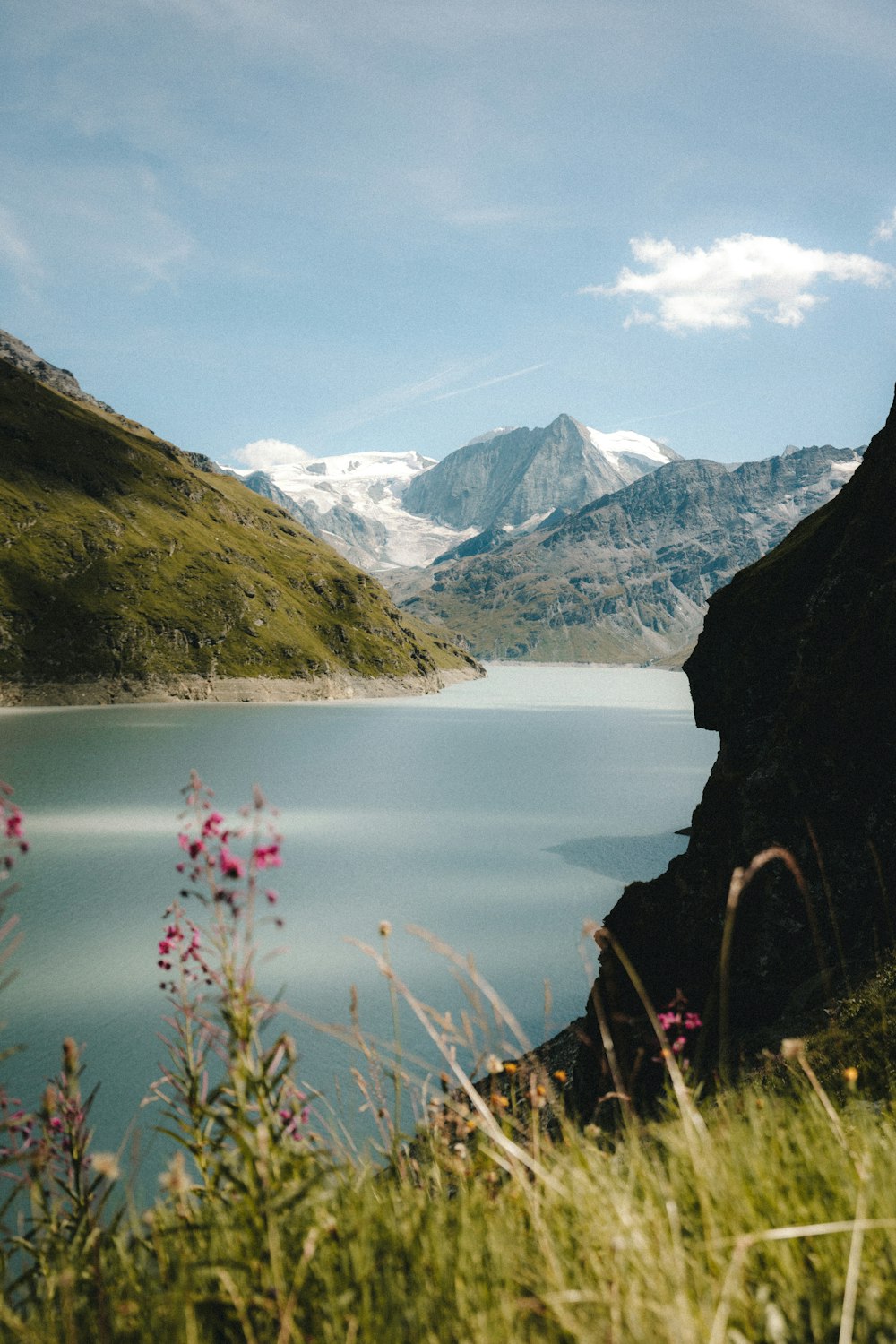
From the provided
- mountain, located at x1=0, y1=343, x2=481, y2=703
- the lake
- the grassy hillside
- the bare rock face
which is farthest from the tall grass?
the grassy hillside

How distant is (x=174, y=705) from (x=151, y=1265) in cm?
15493

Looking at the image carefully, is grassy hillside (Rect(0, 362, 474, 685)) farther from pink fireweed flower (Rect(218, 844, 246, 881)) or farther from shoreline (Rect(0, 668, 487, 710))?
pink fireweed flower (Rect(218, 844, 246, 881))

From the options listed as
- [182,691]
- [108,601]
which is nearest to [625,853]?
[182,691]

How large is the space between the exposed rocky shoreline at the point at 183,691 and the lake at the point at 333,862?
1478 inches

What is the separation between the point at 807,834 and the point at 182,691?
504ft

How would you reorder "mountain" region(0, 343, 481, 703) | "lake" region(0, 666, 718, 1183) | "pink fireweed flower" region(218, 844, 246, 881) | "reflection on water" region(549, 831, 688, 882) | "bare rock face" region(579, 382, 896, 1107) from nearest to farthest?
1. "pink fireweed flower" region(218, 844, 246, 881)
2. "bare rock face" region(579, 382, 896, 1107)
3. "lake" region(0, 666, 718, 1183)
4. "reflection on water" region(549, 831, 688, 882)
5. "mountain" region(0, 343, 481, 703)

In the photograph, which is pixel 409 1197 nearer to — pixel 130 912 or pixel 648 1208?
pixel 648 1208

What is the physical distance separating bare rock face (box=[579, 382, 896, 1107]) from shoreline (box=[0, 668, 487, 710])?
135 m

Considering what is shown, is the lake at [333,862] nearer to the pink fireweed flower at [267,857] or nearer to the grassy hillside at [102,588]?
the pink fireweed flower at [267,857]

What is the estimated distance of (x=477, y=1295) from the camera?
2.93 m

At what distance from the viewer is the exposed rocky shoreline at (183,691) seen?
136 metres

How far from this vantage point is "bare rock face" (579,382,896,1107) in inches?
537

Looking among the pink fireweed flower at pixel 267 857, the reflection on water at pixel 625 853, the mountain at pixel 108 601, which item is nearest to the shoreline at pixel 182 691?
the mountain at pixel 108 601

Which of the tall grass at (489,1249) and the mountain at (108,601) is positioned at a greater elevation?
the mountain at (108,601)
